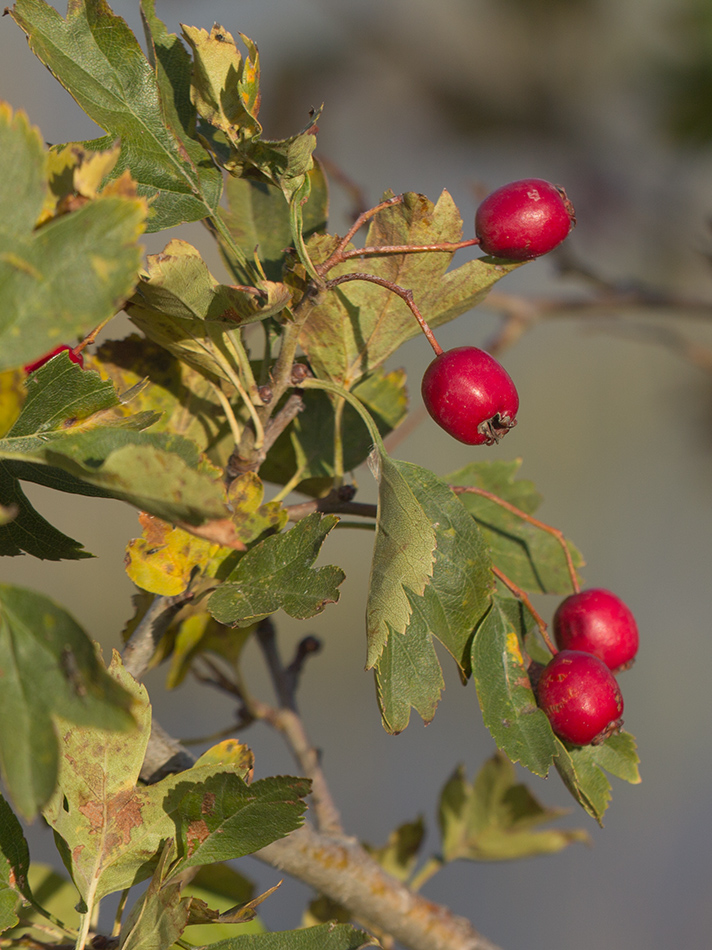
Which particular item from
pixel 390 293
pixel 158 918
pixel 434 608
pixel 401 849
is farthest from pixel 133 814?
pixel 401 849

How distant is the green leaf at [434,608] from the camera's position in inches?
12.0

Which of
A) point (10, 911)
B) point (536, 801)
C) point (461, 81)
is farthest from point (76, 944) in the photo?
point (461, 81)

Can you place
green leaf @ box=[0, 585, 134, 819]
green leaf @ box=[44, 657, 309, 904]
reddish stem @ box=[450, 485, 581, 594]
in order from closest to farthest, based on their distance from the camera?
1. green leaf @ box=[0, 585, 134, 819]
2. green leaf @ box=[44, 657, 309, 904]
3. reddish stem @ box=[450, 485, 581, 594]

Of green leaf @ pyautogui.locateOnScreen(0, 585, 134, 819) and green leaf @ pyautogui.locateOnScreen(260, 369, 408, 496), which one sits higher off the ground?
green leaf @ pyautogui.locateOnScreen(260, 369, 408, 496)

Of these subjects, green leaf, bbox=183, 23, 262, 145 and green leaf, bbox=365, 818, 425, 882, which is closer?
green leaf, bbox=183, 23, 262, 145

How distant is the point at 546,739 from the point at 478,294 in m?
0.20

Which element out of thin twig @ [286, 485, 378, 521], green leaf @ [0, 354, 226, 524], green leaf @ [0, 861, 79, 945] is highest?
thin twig @ [286, 485, 378, 521]

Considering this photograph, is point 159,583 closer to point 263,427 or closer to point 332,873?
point 263,427

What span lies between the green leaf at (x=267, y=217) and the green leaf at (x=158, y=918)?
0.27 metres

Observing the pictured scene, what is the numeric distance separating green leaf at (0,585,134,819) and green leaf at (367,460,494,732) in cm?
13

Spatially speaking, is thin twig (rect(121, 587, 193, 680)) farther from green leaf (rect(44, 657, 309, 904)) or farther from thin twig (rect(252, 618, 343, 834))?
thin twig (rect(252, 618, 343, 834))

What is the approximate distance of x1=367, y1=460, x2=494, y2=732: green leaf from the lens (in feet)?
1.00

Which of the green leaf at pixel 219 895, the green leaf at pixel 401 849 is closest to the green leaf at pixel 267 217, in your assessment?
the green leaf at pixel 219 895

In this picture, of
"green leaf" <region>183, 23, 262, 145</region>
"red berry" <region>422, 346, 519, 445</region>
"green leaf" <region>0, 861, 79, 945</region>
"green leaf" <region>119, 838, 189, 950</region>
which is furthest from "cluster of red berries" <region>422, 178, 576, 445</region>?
"green leaf" <region>0, 861, 79, 945</region>
